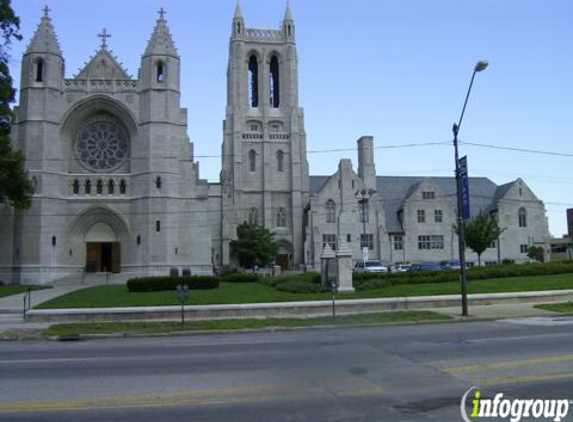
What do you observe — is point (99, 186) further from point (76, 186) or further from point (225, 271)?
point (225, 271)

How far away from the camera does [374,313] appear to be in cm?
2144

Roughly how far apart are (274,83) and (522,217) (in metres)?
35.0

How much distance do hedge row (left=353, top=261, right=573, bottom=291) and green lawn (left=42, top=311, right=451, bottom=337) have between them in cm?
1116

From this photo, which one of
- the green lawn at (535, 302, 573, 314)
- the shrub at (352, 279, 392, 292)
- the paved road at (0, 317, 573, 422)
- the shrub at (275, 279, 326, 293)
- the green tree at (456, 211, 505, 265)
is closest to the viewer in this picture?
the paved road at (0, 317, 573, 422)

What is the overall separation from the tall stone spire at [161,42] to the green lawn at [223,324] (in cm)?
3556

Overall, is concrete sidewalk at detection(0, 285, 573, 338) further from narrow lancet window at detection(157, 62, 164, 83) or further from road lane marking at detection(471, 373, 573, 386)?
narrow lancet window at detection(157, 62, 164, 83)

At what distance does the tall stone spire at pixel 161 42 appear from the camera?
164 feet

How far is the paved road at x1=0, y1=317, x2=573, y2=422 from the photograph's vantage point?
7410 mm

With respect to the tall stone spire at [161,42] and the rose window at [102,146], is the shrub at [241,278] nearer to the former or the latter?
the rose window at [102,146]

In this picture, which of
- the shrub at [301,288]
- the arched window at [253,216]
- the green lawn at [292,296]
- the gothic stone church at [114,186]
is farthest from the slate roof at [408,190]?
the shrub at [301,288]

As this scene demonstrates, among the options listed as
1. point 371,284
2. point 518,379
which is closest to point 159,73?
point 371,284

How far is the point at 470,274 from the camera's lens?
112ft

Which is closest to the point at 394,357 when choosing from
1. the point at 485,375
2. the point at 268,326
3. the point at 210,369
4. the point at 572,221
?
the point at 485,375

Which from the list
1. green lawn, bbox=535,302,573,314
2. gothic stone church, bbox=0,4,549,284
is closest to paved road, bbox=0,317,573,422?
green lawn, bbox=535,302,573,314
